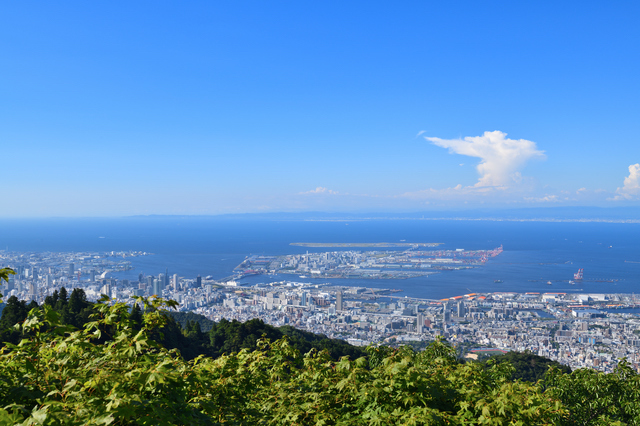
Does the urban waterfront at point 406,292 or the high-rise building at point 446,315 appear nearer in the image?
the urban waterfront at point 406,292

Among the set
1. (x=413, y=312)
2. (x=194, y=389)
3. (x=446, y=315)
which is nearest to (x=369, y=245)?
(x=413, y=312)

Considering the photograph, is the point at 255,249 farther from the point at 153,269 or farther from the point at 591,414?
the point at 591,414

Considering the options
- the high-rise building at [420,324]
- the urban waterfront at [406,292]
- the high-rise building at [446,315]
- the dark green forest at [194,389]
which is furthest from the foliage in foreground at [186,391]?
the high-rise building at [446,315]

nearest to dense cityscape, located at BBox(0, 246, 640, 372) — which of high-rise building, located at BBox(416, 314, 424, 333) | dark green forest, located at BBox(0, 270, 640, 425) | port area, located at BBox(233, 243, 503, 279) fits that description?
high-rise building, located at BBox(416, 314, 424, 333)

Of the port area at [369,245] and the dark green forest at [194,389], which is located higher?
the dark green forest at [194,389]

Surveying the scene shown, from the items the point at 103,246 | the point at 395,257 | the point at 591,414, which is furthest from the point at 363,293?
the point at 103,246

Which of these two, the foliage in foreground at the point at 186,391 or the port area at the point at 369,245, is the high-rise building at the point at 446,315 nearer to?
the foliage in foreground at the point at 186,391

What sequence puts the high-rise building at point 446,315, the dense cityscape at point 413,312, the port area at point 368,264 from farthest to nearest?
the port area at point 368,264
the high-rise building at point 446,315
the dense cityscape at point 413,312

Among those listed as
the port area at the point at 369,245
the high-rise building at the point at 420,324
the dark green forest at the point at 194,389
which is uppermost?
the dark green forest at the point at 194,389

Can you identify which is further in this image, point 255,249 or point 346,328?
point 255,249
